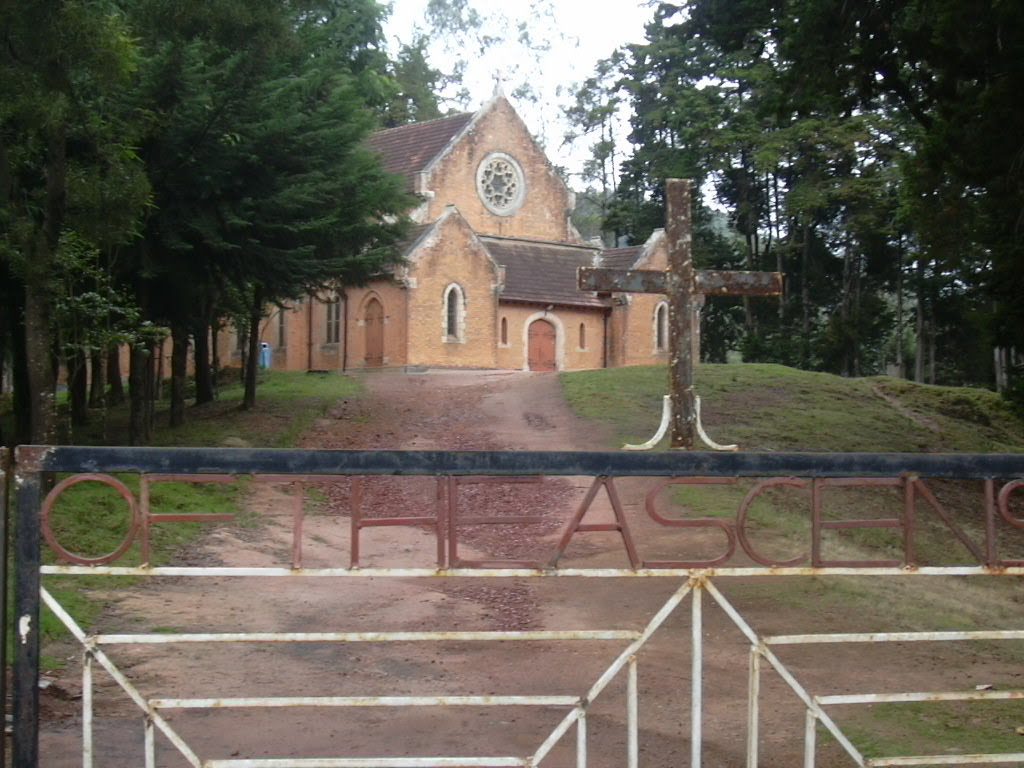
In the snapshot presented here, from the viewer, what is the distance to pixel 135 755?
7.67 metres

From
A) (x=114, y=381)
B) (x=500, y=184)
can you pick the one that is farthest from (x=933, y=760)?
(x=500, y=184)

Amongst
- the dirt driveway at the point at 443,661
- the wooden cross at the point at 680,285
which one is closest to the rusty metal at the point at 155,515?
the dirt driveway at the point at 443,661

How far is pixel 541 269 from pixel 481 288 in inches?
183

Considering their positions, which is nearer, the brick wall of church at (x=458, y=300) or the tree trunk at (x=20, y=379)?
the tree trunk at (x=20, y=379)

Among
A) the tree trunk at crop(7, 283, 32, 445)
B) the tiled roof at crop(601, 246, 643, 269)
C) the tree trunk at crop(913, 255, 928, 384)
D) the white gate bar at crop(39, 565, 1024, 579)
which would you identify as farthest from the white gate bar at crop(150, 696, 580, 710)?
the tiled roof at crop(601, 246, 643, 269)

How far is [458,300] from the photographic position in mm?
42281

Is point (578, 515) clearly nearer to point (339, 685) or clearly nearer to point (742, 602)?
point (339, 685)

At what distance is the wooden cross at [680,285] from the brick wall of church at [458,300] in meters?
23.1

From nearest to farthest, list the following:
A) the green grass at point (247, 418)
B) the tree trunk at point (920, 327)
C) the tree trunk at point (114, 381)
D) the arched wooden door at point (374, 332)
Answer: the green grass at point (247, 418) → the tree trunk at point (114, 381) → the arched wooden door at point (374, 332) → the tree trunk at point (920, 327)

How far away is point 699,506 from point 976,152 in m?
5.91

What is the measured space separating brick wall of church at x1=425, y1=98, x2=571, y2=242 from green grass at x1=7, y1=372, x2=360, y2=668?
11.6 meters

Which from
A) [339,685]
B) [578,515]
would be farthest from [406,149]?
[578,515]

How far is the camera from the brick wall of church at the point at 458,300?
135 ft

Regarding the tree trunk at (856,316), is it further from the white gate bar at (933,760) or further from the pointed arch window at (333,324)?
the white gate bar at (933,760)
